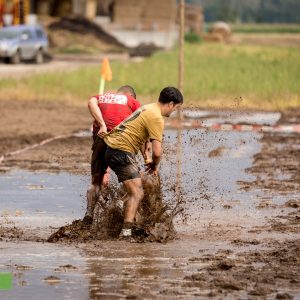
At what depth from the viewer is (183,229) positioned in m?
14.3

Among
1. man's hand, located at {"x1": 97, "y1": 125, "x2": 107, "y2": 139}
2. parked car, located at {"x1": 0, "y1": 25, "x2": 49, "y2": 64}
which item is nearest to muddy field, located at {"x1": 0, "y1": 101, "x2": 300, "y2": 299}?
man's hand, located at {"x1": 97, "y1": 125, "x2": 107, "y2": 139}

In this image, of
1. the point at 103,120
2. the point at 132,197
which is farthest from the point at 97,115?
the point at 132,197

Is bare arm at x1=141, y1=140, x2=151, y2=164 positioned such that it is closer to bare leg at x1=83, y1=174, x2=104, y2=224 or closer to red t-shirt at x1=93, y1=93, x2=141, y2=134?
red t-shirt at x1=93, y1=93, x2=141, y2=134

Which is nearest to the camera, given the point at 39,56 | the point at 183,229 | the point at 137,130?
the point at 137,130

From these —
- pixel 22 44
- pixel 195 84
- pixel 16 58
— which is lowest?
pixel 16 58

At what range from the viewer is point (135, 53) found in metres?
72.9

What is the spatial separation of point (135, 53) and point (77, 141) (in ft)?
158

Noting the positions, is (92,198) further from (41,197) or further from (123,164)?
(41,197)

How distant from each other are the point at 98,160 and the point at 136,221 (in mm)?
789

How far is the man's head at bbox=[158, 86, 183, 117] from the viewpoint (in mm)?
12953

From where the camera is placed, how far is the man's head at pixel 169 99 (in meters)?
13.0

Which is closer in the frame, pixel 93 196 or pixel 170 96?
pixel 170 96

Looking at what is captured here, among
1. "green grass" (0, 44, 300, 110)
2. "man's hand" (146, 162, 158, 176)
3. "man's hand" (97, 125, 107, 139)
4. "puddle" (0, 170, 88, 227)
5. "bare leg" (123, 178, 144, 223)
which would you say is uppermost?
"man's hand" (97, 125, 107, 139)

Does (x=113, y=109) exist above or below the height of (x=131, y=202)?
above
